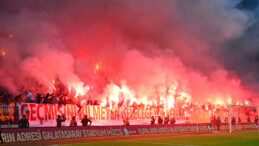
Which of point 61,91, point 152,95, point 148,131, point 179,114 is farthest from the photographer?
point 152,95

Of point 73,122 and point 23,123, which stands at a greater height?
point 23,123

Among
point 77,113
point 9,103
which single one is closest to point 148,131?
point 77,113

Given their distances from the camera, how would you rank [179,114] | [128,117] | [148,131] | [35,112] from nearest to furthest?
[35,112]
[148,131]
[128,117]
[179,114]

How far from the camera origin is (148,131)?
99.0ft

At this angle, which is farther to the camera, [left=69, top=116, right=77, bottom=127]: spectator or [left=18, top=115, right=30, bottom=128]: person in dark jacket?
[left=69, top=116, right=77, bottom=127]: spectator

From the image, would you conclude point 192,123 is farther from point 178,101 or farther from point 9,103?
point 9,103

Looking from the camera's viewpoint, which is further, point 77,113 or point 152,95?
point 152,95

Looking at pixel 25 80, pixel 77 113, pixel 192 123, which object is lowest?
pixel 192 123

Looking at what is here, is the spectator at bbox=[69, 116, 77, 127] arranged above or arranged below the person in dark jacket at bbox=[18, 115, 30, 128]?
below

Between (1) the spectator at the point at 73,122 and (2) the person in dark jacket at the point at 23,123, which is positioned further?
(1) the spectator at the point at 73,122

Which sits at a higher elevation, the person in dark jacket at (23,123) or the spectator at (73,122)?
the person in dark jacket at (23,123)

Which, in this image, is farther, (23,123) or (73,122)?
(73,122)

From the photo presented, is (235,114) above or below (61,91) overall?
below

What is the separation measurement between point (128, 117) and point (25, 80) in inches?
730
